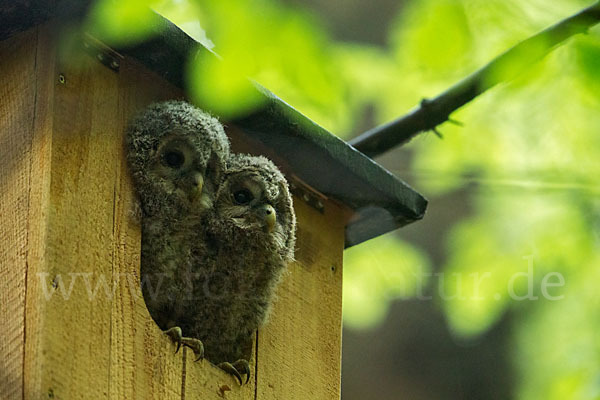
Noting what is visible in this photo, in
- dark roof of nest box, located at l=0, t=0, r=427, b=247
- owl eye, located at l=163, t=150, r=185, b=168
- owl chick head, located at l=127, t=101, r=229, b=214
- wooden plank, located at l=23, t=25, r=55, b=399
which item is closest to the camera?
wooden plank, located at l=23, t=25, r=55, b=399

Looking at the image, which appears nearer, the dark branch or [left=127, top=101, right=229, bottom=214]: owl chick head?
[left=127, top=101, right=229, bottom=214]: owl chick head

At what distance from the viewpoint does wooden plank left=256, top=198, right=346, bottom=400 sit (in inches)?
134

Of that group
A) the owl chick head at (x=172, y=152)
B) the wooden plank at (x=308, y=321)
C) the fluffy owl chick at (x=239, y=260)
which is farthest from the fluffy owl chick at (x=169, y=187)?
the wooden plank at (x=308, y=321)

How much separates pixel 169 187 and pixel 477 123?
6.31 feet

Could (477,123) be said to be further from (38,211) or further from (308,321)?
(38,211)

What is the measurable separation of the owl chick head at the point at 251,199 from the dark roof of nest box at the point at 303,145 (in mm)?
129

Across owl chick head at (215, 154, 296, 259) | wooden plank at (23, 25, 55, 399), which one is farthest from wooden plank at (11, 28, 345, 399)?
owl chick head at (215, 154, 296, 259)

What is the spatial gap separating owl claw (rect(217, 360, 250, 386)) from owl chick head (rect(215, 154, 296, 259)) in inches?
15.3

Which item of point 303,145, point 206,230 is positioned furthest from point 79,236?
point 303,145

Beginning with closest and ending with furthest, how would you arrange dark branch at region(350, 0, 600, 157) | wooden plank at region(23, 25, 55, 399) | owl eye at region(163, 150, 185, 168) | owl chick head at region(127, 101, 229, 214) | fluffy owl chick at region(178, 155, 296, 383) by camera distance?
wooden plank at region(23, 25, 55, 399), owl chick head at region(127, 101, 229, 214), owl eye at region(163, 150, 185, 168), fluffy owl chick at region(178, 155, 296, 383), dark branch at region(350, 0, 600, 157)

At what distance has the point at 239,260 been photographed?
3.43m

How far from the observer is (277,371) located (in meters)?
3.38

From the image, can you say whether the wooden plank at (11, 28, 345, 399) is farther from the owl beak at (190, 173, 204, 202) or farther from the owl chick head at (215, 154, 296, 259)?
the owl chick head at (215, 154, 296, 259)

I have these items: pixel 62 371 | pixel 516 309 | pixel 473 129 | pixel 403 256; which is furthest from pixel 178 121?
pixel 516 309
